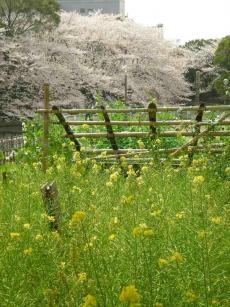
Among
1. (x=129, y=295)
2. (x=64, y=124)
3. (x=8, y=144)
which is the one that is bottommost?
(x=8, y=144)

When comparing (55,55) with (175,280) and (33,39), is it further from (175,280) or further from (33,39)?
(175,280)

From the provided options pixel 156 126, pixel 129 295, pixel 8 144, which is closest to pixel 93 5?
pixel 8 144

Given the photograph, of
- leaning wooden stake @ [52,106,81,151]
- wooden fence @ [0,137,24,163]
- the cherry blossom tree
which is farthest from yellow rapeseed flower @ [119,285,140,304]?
the cherry blossom tree

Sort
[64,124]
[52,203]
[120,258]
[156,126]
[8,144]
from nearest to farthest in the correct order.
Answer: [120,258] < [52,203] < [156,126] < [64,124] < [8,144]

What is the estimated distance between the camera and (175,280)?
8.05ft

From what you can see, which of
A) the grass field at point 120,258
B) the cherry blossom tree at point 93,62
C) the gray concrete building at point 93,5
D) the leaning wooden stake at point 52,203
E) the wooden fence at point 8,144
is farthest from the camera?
the gray concrete building at point 93,5

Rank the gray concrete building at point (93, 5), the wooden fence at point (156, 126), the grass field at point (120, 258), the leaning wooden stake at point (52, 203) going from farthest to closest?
1. the gray concrete building at point (93, 5)
2. the wooden fence at point (156, 126)
3. the leaning wooden stake at point (52, 203)
4. the grass field at point (120, 258)

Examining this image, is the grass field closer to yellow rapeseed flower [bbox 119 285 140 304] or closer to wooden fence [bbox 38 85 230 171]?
yellow rapeseed flower [bbox 119 285 140 304]

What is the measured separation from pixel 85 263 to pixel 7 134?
770 inches

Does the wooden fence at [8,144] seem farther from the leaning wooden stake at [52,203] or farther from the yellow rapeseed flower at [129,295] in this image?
the yellow rapeseed flower at [129,295]

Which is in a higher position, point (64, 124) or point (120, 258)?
point (120, 258)

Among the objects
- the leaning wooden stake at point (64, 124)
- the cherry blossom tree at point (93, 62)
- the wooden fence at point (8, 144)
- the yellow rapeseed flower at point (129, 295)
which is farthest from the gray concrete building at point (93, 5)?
the yellow rapeseed flower at point (129, 295)

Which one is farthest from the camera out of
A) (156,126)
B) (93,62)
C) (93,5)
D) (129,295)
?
(93,5)

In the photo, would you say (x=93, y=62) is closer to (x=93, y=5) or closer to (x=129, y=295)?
(x=129, y=295)
